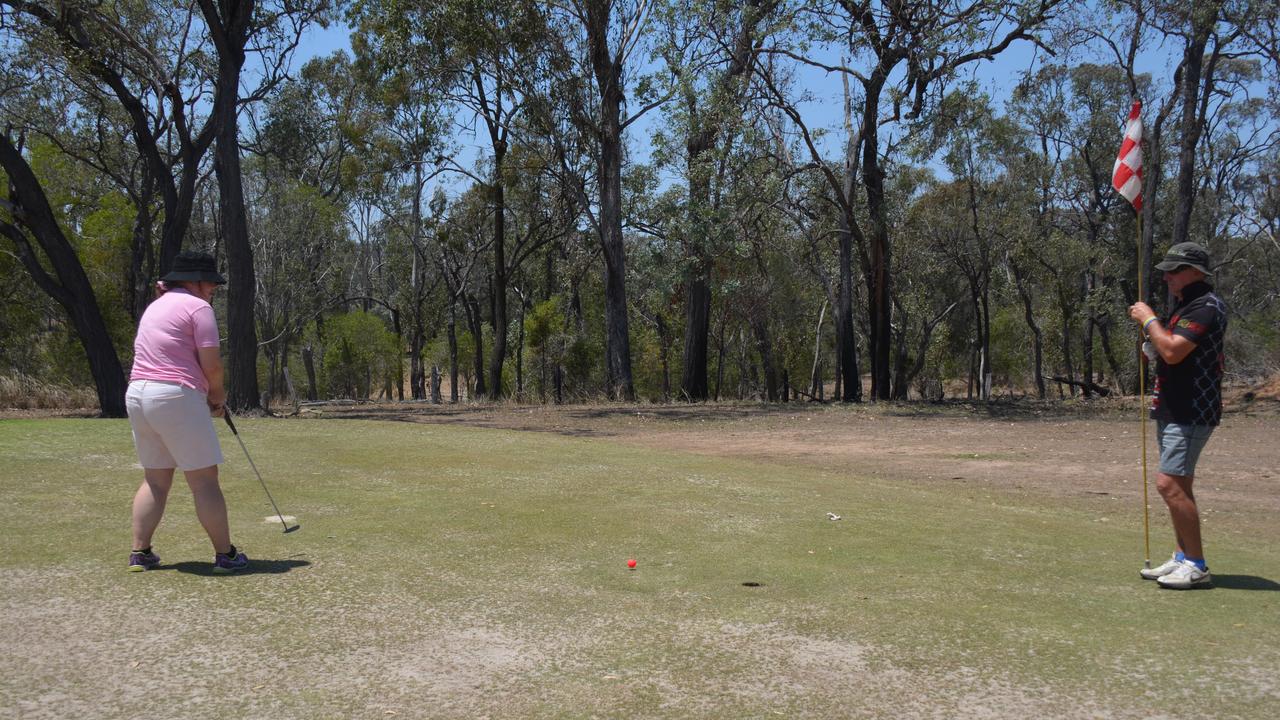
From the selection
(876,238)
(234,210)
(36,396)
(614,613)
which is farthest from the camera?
(876,238)

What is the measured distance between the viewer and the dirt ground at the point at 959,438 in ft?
37.4

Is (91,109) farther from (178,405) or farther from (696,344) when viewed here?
(178,405)

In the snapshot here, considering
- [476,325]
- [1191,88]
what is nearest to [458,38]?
[1191,88]

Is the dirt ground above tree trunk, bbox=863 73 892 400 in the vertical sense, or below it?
→ below

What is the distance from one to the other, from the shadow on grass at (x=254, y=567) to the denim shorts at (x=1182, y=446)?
17.2ft

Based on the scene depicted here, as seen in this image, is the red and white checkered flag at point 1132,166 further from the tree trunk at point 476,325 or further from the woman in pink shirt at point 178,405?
the tree trunk at point 476,325

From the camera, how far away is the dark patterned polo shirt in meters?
5.66

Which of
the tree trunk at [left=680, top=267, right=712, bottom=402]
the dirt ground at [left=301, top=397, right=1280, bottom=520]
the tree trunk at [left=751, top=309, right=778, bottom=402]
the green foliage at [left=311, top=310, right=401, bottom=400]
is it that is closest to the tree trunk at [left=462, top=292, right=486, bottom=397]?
the green foliage at [left=311, top=310, right=401, bottom=400]

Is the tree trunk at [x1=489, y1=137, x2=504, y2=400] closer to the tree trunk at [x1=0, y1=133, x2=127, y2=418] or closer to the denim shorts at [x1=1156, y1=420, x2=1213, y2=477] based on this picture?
the tree trunk at [x1=0, y1=133, x2=127, y2=418]

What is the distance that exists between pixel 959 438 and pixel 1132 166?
10.3 meters

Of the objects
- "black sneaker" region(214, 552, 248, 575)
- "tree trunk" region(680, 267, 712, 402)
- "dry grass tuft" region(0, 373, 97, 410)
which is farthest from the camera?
"tree trunk" region(680, 267, 712, 402)

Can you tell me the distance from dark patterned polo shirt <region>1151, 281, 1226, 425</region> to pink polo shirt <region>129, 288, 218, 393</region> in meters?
5.60

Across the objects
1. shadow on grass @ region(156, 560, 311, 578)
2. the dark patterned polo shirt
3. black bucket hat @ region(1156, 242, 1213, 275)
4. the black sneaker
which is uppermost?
black bucket hat @ region(1156, 242, 1213, 275)

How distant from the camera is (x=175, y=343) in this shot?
5605 millimetres
